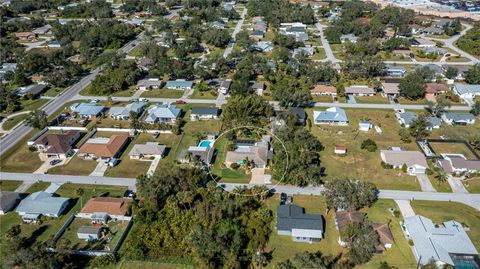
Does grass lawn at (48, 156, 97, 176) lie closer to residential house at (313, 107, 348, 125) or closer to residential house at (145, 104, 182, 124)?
residential house at (145, 104, 182, 124)

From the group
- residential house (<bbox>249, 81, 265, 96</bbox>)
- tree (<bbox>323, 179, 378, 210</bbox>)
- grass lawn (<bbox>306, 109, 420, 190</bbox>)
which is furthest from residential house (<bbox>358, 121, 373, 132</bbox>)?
residential house (<bbox>249, 81, 265, 96</bbox>)

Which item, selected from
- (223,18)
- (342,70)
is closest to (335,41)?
(342,70)

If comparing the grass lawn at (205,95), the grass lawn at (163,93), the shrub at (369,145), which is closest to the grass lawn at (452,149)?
the shrub at (369,145)

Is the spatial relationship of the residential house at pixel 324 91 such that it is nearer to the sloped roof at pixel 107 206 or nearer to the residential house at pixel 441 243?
the residential house at pixel 441 243

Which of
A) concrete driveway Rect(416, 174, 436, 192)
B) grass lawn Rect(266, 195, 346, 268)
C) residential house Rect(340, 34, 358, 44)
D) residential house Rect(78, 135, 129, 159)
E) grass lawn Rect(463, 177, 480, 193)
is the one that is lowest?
residential house Rect(340, 34, 358, 44)

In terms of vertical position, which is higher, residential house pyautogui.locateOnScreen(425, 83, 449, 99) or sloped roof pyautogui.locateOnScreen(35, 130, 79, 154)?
sloped roof pyautogui.locateOnScreen(35, 130, 79, 154)

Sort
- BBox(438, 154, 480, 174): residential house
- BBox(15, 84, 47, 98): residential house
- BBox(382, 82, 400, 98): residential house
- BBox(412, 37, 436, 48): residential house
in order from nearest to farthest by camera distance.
Answer: BBox(438, 154, 480, 174): residential house → BBox(382, 82, 400, 98): residential house → BBox(15, 84, 47, 98): residential house → BBox(412, 37, 436, 48): residential house

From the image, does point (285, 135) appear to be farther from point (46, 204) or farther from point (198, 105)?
point (46, 204)
